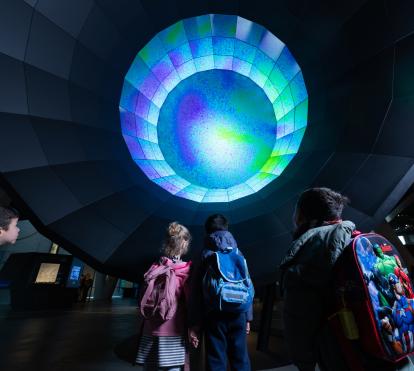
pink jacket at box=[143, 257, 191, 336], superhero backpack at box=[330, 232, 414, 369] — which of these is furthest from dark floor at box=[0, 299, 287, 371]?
superhero backpack at box=[330, 232, 414, 369]

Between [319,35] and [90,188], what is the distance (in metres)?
5.47

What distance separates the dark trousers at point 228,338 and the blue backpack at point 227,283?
12cm

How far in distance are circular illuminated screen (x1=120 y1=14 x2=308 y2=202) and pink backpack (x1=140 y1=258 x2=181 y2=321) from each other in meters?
3.37

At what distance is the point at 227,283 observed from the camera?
255cm

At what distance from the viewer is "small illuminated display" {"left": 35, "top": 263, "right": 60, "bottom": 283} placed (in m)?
14.1

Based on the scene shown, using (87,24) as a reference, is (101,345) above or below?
below

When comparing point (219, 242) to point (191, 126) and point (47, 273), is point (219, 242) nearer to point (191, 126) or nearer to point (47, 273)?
point (191, 126)

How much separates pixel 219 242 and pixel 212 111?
384 centimetres

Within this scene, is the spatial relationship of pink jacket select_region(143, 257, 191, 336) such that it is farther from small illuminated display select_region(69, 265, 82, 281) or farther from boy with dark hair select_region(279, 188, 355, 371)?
small illuminated display select_region(69, 265, 82, 281)

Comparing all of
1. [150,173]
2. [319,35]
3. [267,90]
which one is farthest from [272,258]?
[319,35]

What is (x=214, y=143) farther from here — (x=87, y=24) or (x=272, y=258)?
(x=87, y=24)

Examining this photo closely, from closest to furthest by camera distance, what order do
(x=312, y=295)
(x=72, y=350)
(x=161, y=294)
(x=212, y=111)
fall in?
(x=312, y=295)
(x=161, y=294)
(x=72, y=350)
(x=212, y=111)

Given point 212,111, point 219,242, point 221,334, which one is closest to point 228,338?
point 221,334

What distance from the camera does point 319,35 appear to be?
5082 millimetres
